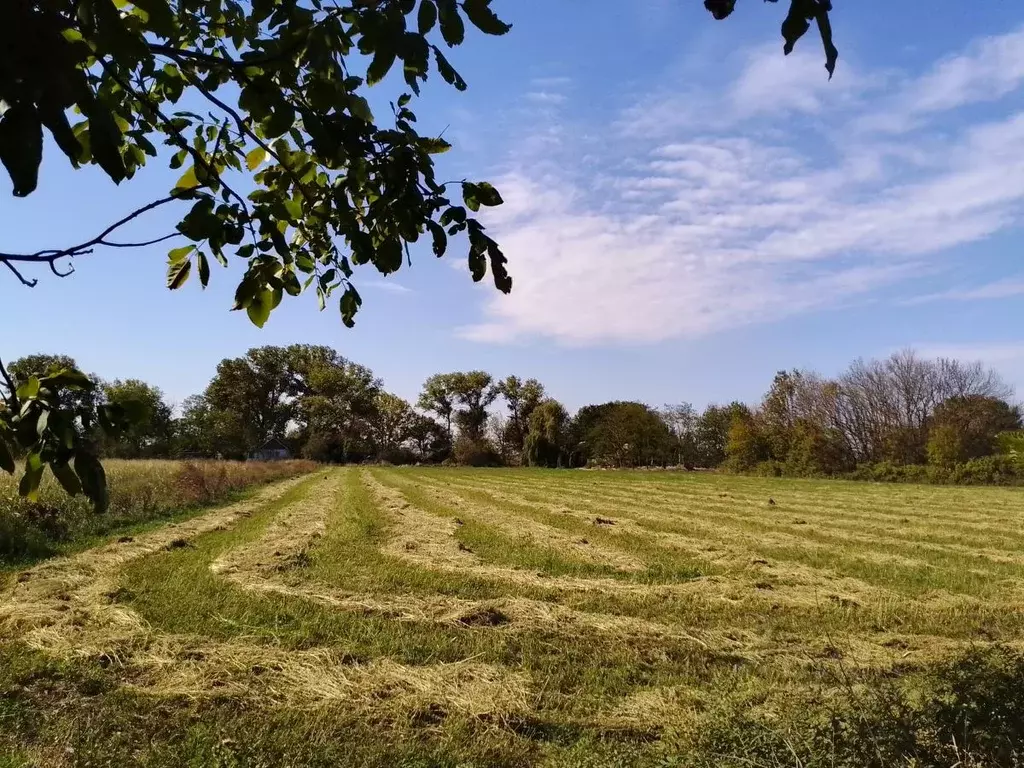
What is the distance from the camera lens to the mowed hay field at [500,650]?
10.6 ft

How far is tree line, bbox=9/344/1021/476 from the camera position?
137 ft

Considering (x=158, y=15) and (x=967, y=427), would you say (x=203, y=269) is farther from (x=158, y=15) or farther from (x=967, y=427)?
(x=967, y=427)

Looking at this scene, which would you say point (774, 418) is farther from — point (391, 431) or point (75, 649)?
point (75, 649)

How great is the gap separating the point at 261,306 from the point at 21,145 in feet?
4.10

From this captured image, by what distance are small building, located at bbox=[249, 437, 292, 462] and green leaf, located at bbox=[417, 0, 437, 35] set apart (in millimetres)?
62076

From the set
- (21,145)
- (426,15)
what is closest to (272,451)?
(426,15)

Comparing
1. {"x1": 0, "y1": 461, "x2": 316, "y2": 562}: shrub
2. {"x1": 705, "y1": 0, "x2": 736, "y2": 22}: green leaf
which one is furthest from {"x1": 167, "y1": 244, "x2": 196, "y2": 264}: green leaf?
{"x1": 0, "y1": 461, "x2": 316, "y2": 562}: shrub

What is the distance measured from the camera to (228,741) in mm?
3352

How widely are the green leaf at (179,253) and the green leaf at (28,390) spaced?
21.4 inches

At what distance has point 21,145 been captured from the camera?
0.85m

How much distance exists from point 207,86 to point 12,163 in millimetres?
1516

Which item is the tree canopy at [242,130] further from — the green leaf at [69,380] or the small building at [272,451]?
the small building at [272,451]

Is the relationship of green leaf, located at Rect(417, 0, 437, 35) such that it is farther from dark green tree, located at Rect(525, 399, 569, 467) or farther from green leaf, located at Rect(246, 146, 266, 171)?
dark green tree, located at Rect(525, 399, 569, 467)

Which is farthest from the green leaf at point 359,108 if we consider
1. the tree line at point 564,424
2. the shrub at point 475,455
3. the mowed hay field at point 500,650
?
the shrub at point 475,455
